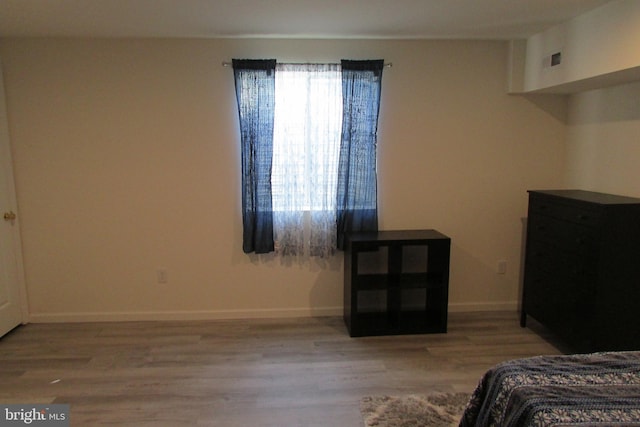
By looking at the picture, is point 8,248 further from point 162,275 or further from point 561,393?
point 561,393

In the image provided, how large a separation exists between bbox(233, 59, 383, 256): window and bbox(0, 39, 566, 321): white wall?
0.14 metres

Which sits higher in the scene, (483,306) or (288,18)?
(288,18)

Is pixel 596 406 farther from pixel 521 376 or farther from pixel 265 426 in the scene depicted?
pixel 265 426

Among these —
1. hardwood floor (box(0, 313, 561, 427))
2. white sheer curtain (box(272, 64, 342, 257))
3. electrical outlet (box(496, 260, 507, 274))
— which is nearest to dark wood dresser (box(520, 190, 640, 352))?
hardwood floor (box(0, 313, 561, 427))

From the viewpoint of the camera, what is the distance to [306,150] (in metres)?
3.32

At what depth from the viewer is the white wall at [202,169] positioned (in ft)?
10.6

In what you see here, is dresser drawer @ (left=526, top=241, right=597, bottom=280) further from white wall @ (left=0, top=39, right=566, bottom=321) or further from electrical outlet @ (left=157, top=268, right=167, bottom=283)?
electrical outlet @ (left=157, top=268, right=167, bottom=283)

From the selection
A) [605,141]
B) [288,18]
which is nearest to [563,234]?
[605,141]

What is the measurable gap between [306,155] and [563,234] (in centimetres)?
199

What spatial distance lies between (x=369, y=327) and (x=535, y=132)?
2.21 m

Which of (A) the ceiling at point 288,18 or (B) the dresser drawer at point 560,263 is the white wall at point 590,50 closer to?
(A) the ceiling at point 288,18

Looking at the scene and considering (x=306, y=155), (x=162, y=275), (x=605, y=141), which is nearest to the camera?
(x=605, y=141)

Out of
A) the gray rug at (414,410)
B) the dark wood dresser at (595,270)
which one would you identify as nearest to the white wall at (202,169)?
the dark wood dresser at (595,270)

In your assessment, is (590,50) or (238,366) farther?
(238,366)
